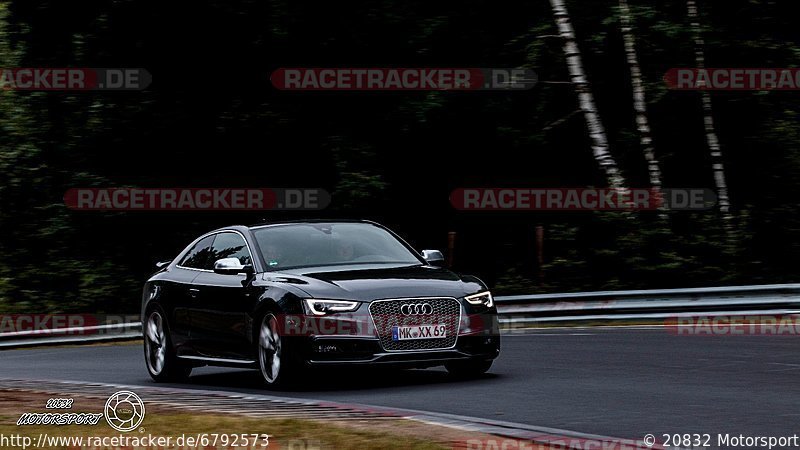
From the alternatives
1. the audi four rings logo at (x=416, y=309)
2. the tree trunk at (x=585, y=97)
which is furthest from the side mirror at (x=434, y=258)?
the tree trunk at (x=585, y=97)

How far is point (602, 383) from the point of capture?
41.4ft

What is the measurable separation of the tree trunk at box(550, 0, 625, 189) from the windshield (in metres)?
13.2

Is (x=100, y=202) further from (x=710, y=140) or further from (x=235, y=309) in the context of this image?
(x=235, y=309)

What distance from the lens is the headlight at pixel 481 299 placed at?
1319 cm

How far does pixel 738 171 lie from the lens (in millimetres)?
30094

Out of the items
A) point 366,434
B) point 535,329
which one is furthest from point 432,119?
point 366,434

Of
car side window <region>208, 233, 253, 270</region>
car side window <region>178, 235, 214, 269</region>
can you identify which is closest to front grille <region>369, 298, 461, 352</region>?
car side window <region>208, 233, 253, 270</region>

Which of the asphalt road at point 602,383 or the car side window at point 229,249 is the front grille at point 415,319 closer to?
the asphalt road at point 602,383

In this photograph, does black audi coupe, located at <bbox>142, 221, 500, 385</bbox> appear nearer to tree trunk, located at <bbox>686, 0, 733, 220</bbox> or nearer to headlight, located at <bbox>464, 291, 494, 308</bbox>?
headlight, located at <bbox>464, 291, 494, 308</bbox>

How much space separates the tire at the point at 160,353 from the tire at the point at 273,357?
197 cm

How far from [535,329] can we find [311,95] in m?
10.0

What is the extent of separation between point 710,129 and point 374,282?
17050 millimetres

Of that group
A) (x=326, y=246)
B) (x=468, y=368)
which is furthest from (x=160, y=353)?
(x=468, y=368)

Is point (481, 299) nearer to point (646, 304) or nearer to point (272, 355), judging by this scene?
point (272, 355)
